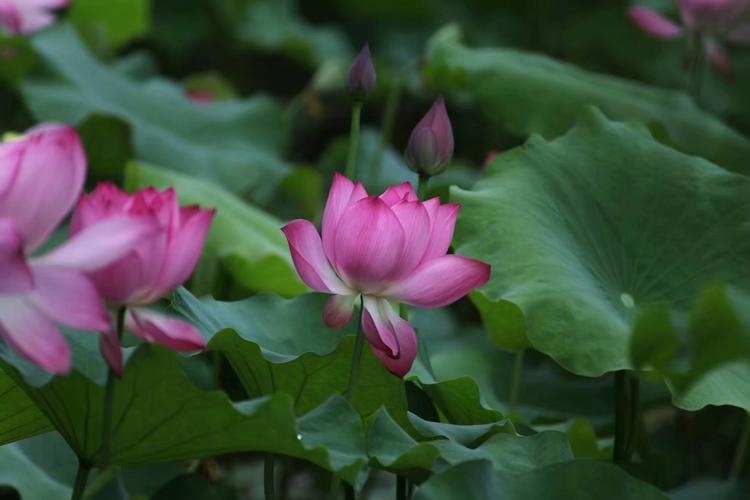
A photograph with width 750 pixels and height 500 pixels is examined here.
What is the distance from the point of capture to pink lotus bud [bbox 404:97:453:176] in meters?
0.79

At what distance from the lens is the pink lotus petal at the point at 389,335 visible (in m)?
0.67

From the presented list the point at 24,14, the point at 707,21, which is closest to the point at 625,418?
the point at 707,21

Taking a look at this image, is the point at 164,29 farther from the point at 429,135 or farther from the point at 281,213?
the point at 429,135

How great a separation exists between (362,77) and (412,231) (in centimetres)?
21

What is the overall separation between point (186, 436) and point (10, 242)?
192mm

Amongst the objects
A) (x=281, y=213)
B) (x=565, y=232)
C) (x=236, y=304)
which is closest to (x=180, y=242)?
(x=236, y=304)

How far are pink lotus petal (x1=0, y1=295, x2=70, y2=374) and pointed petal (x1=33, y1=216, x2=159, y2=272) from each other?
2cm

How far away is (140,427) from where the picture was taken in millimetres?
655

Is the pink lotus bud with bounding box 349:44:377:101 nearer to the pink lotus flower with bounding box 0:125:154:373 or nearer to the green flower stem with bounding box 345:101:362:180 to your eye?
the green flower stem with bounding box 345:101:362:180

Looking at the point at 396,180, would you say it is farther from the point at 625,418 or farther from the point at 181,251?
the point at 181,251

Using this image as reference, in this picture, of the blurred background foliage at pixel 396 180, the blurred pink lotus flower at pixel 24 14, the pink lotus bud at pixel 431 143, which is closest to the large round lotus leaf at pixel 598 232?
the blurred background foliage at pixel 396 180

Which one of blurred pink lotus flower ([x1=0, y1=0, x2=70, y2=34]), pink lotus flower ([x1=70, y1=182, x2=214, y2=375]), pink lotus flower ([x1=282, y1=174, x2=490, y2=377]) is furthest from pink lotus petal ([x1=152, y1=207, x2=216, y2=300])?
blurred pink lotus flower ([x1=0, y1=0, x2=70, y2=34])

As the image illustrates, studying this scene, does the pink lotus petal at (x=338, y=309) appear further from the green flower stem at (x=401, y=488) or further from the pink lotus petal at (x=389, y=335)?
the green flower stem at (x=401, y=488)

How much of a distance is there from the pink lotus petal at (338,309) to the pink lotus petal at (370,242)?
24 millimetres
